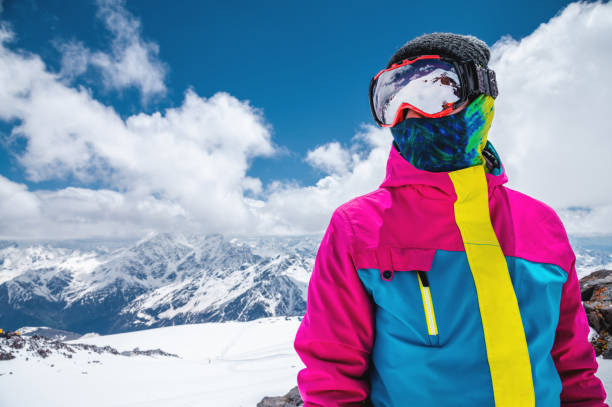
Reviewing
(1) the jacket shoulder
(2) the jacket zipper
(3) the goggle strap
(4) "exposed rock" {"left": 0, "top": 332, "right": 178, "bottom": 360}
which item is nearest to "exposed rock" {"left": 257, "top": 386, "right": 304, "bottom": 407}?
(2) the jacket zipper

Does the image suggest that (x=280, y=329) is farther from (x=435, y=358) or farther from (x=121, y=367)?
(x=435, y=358)

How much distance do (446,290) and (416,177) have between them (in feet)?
2.52

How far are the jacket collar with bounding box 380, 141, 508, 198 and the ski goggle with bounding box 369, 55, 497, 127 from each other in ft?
1.38

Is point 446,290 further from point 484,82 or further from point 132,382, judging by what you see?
point 132,382

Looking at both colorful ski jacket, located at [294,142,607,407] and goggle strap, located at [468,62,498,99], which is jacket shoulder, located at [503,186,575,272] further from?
goggle strap, located at [468,62,498,99]

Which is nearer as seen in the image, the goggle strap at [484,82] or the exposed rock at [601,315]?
the goggle strap at [484,82]

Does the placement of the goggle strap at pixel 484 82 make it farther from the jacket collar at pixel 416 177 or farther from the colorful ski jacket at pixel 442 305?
the colorful ski jacket at pixel 442 305

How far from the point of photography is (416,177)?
195cm

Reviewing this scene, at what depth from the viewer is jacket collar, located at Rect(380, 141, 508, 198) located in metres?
1.91

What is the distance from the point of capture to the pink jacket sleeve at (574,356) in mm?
1911

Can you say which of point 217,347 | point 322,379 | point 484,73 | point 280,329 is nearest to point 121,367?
point 322,379

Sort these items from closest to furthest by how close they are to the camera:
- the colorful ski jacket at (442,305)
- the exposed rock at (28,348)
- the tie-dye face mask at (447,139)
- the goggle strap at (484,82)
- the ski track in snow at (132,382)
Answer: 1. the colorful ski jacket at (442,305)
2. the tie-dye face mask at (447,139)
3. the goggle strap at (484,82)
4. the ski track in snow at (132,382)
5. the exposed rock at (28,348)

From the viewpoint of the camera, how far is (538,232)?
198 cm

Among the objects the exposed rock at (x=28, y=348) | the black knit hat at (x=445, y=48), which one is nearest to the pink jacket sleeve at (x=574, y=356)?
the black knit hat at (x=445, y=48)
